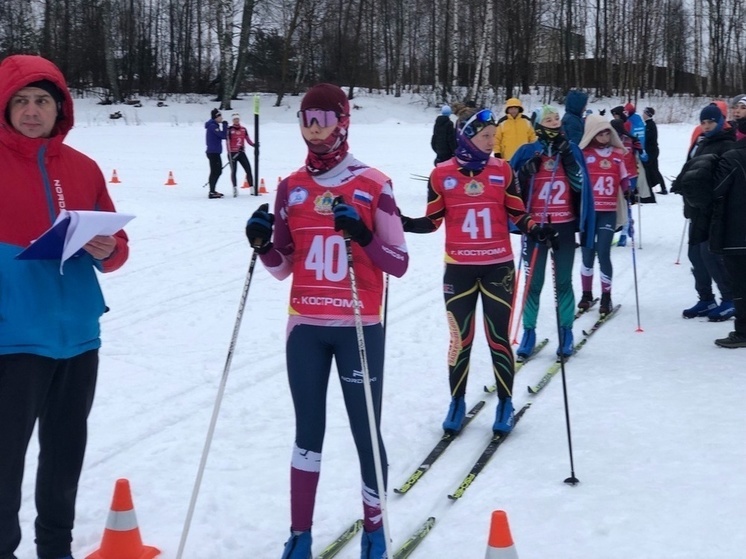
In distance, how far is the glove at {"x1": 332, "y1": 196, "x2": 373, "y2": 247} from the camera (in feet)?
10.5

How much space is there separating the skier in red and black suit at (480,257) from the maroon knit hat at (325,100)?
69.3 inches

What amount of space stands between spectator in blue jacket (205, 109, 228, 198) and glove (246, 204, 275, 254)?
13.3 meters

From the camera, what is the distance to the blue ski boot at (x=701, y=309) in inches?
337

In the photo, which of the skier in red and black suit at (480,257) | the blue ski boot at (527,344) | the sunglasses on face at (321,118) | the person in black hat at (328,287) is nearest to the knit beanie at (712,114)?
the blue ski boot at (527,344)

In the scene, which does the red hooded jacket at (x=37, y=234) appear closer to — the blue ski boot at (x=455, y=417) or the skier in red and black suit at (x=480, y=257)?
the skier in red and black suit at (x=480, y=257)

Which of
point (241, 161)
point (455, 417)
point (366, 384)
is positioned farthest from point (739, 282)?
point (241, 161)

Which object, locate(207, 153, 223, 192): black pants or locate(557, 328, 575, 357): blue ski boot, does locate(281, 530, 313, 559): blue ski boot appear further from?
locate(207, 153, 223, 192): black pants

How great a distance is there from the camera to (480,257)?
205 inches

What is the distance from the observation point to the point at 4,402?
10.0 ft

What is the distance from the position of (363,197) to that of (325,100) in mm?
443

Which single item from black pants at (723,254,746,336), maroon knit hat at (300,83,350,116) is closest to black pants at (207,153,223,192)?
black pants at (723,254,746,336)

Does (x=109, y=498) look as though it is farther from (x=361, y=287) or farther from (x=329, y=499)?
(x=361, y=287)

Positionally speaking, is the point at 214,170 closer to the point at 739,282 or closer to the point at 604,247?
the point at 604,247

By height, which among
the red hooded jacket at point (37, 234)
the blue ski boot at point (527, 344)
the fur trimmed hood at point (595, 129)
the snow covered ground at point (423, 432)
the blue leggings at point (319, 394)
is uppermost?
the fur trimmed hood at point (595, 129)
